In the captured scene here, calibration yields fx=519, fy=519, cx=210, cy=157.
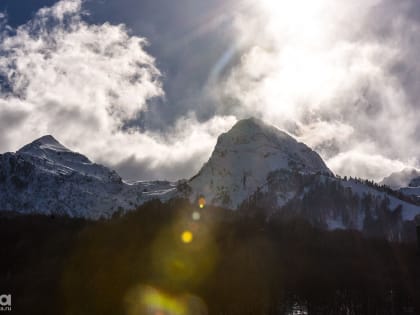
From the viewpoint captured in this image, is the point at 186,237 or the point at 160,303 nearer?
the point at 160,303

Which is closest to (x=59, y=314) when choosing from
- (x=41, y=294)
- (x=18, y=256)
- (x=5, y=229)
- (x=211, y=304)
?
(x=41, y=294)

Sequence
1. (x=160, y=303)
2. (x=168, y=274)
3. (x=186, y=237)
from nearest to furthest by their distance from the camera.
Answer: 1. (x=160, y=303)
2. (x=168, y=274)
3. (x=186, y=237)

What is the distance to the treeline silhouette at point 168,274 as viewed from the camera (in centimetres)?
11509

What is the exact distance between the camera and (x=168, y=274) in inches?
5920

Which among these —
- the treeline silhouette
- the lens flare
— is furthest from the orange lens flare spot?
the lens flare

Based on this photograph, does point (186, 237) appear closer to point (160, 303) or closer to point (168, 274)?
point (168, 274)

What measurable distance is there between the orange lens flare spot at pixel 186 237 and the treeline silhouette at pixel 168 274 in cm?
220

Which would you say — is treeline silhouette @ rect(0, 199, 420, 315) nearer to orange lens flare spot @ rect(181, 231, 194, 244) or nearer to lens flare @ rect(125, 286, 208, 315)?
lens flare @ rect(125, 286, 208, 315)

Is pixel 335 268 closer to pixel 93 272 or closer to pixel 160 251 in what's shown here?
pixel 160 251

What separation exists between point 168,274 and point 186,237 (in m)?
42.6

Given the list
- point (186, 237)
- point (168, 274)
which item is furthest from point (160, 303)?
point (186, 237)

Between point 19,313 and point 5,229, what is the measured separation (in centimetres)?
9295

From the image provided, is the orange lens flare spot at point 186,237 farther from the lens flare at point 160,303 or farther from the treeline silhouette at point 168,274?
the lens flare at point 160,303

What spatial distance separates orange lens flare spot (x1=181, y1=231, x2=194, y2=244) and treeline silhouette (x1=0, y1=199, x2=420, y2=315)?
2196 millimetres
